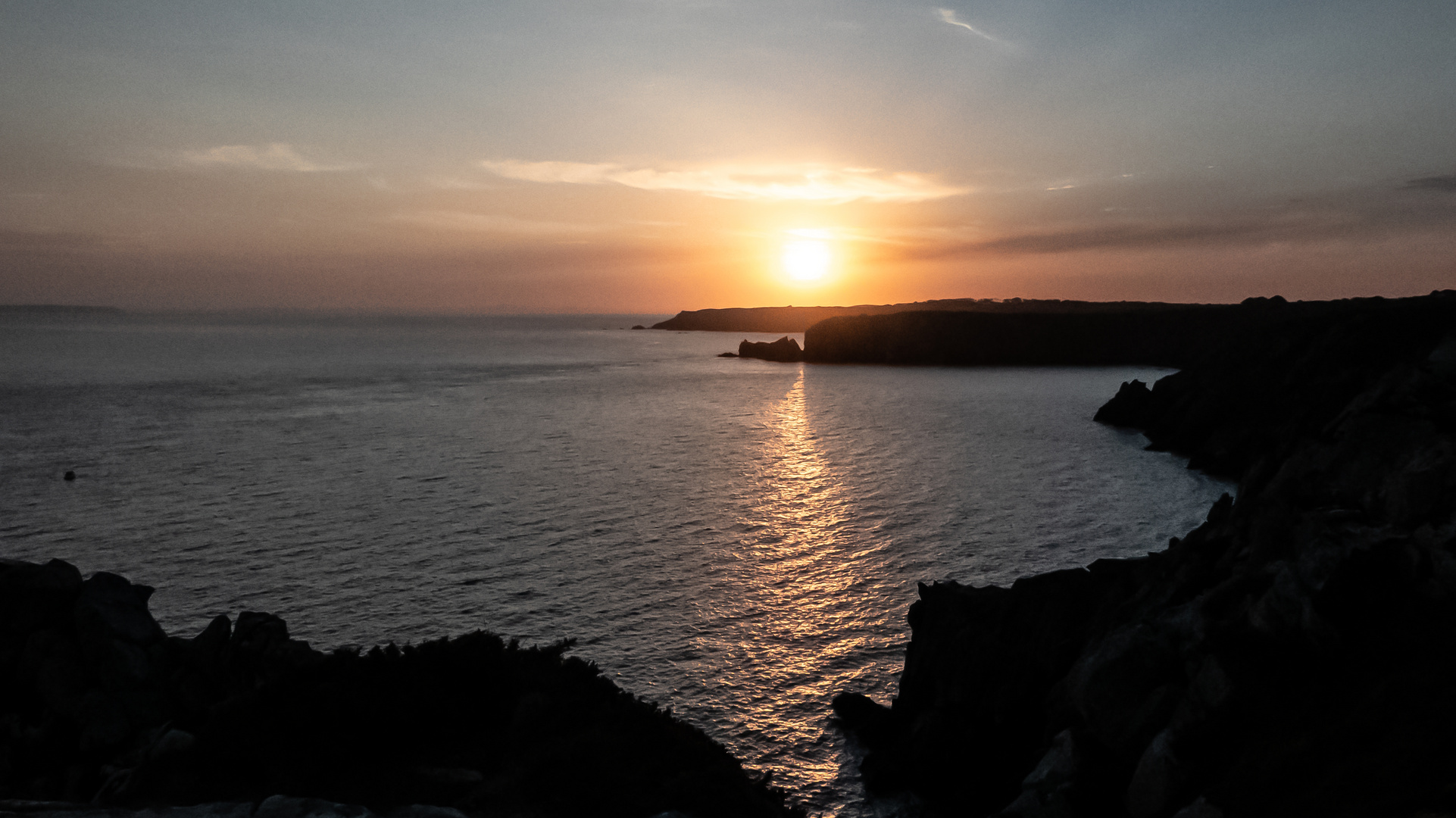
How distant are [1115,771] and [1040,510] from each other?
33203mm

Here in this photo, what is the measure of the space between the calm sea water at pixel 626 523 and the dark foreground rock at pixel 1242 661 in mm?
3175

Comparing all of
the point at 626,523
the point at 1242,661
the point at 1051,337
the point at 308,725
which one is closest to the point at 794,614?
the point at 626,523

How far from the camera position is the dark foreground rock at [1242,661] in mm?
11953

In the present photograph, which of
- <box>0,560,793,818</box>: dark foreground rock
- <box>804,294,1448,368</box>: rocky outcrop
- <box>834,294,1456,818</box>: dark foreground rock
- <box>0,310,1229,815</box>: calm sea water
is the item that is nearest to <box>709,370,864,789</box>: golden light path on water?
<box>0,310,1229,815</box>: calm sea water

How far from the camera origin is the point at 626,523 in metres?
43.2

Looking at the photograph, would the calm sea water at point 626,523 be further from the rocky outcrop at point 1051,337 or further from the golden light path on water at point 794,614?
the rocky outcrop at point 1051,337

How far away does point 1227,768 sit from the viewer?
41.6ft

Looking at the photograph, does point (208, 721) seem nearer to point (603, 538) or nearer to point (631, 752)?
point (631, 752)

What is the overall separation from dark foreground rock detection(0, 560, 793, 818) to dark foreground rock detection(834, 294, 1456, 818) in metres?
5.99

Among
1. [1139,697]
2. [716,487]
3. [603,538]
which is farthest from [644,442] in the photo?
[1139,697]

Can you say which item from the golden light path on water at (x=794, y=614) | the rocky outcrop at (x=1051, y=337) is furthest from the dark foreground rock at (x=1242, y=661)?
the rocky outcrop at (x=1051, y=337)

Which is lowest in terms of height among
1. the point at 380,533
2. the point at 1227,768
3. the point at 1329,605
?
the point at 380,533

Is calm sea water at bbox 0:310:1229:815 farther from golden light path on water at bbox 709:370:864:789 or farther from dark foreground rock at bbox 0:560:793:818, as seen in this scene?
dark foreground rock at bbox 0:560:793:818

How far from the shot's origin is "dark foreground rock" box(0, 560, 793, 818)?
14539mm
